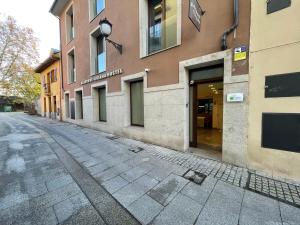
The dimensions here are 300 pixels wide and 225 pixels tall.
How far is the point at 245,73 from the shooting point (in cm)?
353

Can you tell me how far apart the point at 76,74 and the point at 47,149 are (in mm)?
7280

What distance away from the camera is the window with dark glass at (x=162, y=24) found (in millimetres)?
5258

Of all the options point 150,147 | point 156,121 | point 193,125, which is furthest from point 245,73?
point 150,147

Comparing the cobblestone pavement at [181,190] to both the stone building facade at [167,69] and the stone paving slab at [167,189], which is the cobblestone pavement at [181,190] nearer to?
the stone paving slab at [167,189]

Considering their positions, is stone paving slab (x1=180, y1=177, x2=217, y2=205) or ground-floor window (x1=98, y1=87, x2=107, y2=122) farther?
ground-floor window (x1=98, y1=87, x2=107, y2=122)

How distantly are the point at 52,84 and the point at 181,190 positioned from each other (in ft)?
58.1

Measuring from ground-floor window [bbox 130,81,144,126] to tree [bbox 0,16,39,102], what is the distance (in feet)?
49.8

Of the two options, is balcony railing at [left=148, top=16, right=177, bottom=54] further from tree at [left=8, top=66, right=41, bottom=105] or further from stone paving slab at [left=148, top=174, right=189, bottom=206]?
tree at [left=8, top=66, right=41, bottom=105]

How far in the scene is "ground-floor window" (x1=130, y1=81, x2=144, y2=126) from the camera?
21.5 feet

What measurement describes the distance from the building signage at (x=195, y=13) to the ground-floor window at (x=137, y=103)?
10.5ft

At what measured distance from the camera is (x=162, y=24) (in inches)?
221

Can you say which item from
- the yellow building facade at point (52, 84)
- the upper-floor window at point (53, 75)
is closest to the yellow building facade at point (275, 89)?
the yellow building facade at point (52, 84)

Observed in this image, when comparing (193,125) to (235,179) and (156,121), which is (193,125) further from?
(235,179)

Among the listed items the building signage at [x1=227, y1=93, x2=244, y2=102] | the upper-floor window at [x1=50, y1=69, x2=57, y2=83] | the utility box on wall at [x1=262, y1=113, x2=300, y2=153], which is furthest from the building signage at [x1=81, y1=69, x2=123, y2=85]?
the upper-floor window at [x1=50, y1=69, x2=57, y2=83]
